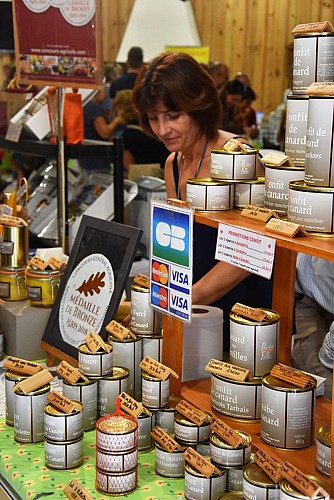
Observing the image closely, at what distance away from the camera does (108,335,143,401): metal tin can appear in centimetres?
188

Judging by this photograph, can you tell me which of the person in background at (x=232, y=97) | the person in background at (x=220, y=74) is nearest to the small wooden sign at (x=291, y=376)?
the person in background at (x=232, y=97)

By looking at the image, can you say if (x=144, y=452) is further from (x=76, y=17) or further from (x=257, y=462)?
(x=76, y=17)

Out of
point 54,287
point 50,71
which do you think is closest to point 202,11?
point 50,71

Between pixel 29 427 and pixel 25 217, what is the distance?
111cm

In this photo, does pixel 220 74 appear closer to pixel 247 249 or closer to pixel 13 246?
pixel 13 246

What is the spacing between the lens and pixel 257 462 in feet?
4.58

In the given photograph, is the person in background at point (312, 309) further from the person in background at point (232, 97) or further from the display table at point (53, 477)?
the person in background at point (232, 97)

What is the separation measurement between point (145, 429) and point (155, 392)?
0.08 m

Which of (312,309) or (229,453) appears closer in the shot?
(229,453)

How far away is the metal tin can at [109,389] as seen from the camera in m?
1.79

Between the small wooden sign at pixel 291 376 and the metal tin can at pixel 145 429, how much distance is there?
11.4 inches

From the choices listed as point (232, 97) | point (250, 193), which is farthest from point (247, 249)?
point (232, 97)

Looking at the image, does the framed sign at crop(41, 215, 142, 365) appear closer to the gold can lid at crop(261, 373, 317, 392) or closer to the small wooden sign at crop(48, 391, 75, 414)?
the small wooden sign at crop(48, 391, 75, 414)

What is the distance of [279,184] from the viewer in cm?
157
